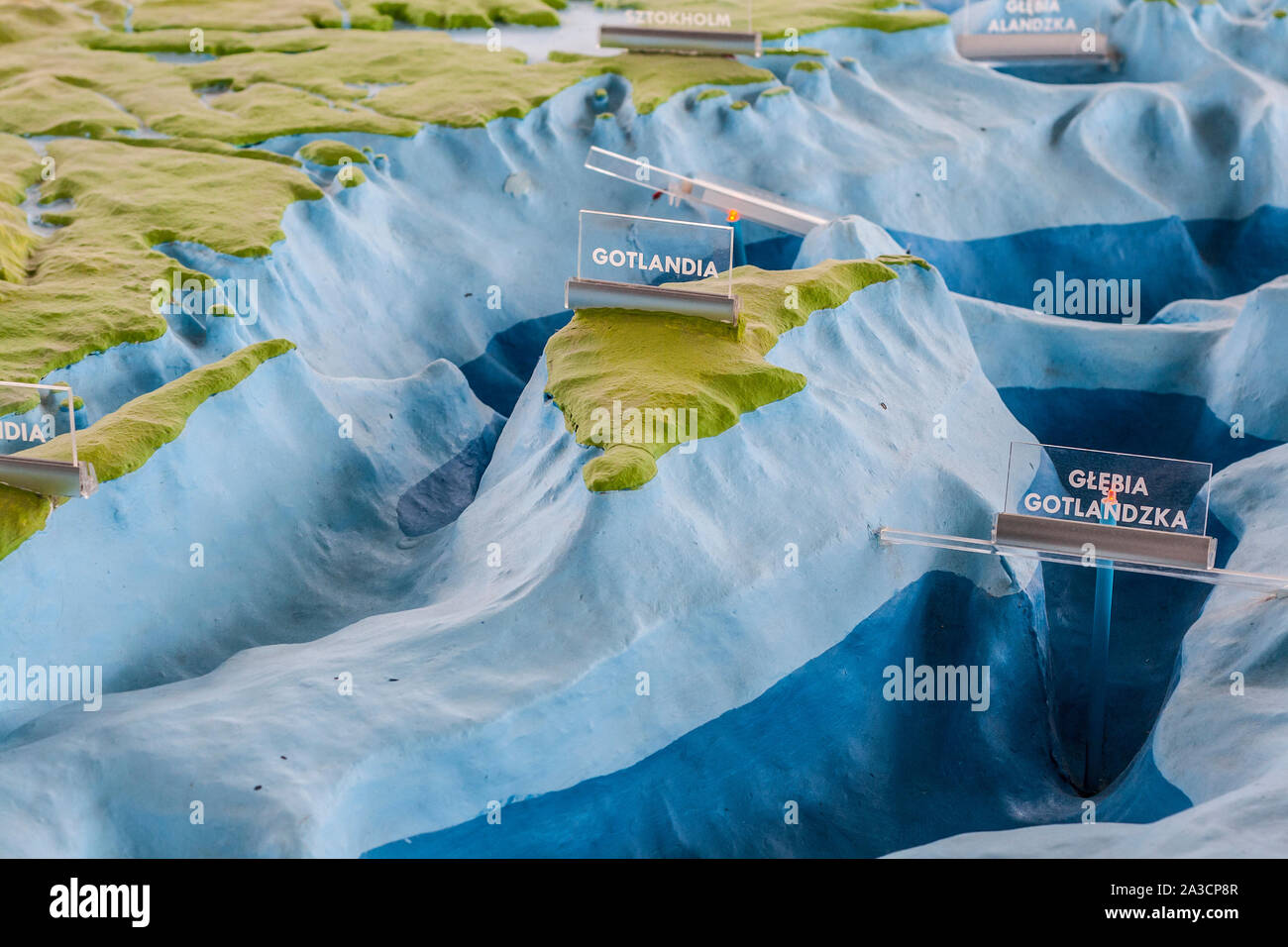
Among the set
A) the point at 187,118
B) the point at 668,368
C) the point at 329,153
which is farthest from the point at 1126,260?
the point at 187,118

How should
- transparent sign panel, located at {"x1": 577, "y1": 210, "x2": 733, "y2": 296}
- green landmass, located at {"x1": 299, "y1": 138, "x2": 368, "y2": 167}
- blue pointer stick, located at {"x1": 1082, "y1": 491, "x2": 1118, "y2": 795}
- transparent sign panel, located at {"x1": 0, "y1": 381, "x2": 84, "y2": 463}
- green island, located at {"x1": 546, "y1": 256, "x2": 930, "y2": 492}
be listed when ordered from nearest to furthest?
1. green island, located at {"x1": 546, "y1": 256, "x2": 930, "y2": 492}
2. transparent sign panel, located at {"x1": 0, "y1": 381, "x2": 84, "y2": 463}
3. blue pointer stick, located at {"x1": 1082, "y1": 491, "x2": 1118, "y2": 795}
4. transparent sign panel, located at {"x1": 577, "y1": 210, "x2": 733, "y2": 296}
5. green landmass, located at {"x1": 299, "y1": 138, "x2": 368, "y2": 167}

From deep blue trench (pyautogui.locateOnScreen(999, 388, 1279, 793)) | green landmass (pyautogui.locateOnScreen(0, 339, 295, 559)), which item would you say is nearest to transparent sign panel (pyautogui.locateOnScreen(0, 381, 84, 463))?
green landmass (pyautogui.locateOnScreen(0, 339, 295, 559))

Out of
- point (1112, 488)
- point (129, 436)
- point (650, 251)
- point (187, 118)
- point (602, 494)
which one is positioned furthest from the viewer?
point (187, 118)

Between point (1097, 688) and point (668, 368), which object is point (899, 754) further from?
point (668, 368)

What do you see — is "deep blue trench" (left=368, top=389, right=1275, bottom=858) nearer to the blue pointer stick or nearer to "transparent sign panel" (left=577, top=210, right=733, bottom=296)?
the blue pointer stick

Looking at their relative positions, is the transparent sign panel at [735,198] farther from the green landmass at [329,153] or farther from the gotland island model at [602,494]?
the green landmass at [329,153]
